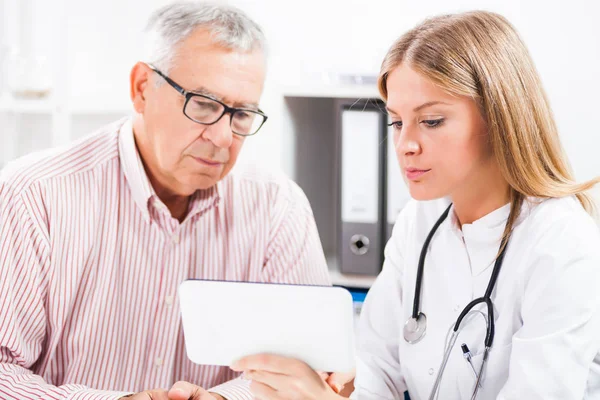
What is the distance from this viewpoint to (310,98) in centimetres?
213

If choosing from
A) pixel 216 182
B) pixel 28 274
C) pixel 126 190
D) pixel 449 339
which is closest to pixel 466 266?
pixel 449 339

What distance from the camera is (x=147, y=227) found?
1.51m

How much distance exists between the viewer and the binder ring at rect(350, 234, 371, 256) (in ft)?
6.34

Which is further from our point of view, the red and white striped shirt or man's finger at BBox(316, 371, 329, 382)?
the red and white striped shirt

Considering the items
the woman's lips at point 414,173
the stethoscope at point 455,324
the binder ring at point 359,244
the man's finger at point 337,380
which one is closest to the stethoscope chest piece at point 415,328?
the stethoscope at point 455,324

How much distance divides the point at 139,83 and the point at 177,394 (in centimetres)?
62

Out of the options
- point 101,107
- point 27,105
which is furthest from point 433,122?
point 27,105

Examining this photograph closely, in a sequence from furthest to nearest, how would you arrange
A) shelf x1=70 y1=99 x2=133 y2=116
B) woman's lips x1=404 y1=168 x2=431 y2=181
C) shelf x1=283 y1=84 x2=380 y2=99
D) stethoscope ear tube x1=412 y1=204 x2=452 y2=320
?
shelf x1=70 y1=99 x2=133 y2=116, shelf x1=283 y1=84 x2=380 y2=99, stethoscope ear tube x1=412 y1=204 x2=452 y2=320, woman's lips x1=404 y1=168 x2=431 y2=181

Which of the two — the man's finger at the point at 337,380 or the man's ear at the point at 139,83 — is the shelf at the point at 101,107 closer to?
the man's ear at the point at 139,83

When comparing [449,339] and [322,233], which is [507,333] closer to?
[449,339]

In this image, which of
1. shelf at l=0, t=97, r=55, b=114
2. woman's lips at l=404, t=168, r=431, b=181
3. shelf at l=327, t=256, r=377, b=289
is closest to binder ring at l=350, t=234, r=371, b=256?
shelf at l=327, t=256, r=377, b=289

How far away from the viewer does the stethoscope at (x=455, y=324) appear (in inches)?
45.8

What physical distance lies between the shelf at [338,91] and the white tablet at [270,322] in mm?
905

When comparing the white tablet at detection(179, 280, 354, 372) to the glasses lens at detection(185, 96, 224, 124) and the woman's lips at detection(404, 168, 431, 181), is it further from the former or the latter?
the glasses lens at detection(185, 96, 224, 124)
